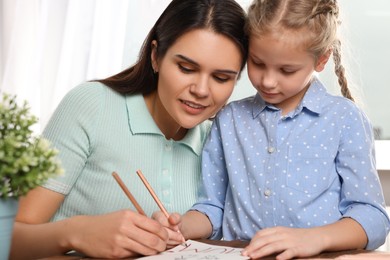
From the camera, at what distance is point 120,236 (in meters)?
1.29

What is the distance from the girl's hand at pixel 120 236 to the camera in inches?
51.1

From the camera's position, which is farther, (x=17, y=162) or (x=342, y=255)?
(x=342, y=255)

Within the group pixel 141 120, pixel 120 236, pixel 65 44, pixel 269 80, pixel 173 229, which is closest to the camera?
pixel 120 236

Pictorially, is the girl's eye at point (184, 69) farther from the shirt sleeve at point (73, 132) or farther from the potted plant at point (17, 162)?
the potted plant at point (17, 162)

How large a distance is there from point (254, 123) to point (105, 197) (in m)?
0.42

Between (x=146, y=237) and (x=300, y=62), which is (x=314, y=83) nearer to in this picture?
(x=300, y=62)

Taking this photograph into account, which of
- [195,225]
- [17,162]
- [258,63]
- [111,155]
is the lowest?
[195,225]

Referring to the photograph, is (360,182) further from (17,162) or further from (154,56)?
(17,162)

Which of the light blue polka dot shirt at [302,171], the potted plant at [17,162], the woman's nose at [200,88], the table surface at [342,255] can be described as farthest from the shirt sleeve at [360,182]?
the potted plant at [17,162]

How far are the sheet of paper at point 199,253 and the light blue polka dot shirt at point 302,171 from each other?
0.23 m

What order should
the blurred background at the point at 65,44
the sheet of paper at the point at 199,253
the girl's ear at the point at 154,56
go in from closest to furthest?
the sheet of paper at the point at 199,253 < the girl's ear at the point at 154,56 < the blurred background at the point at 65,44

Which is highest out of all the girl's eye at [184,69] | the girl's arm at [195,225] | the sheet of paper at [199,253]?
the girl's eye at [184,69]

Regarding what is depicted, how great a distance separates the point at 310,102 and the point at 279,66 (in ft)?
0.45

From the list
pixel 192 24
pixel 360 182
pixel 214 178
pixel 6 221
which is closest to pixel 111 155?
pixel 214 178
